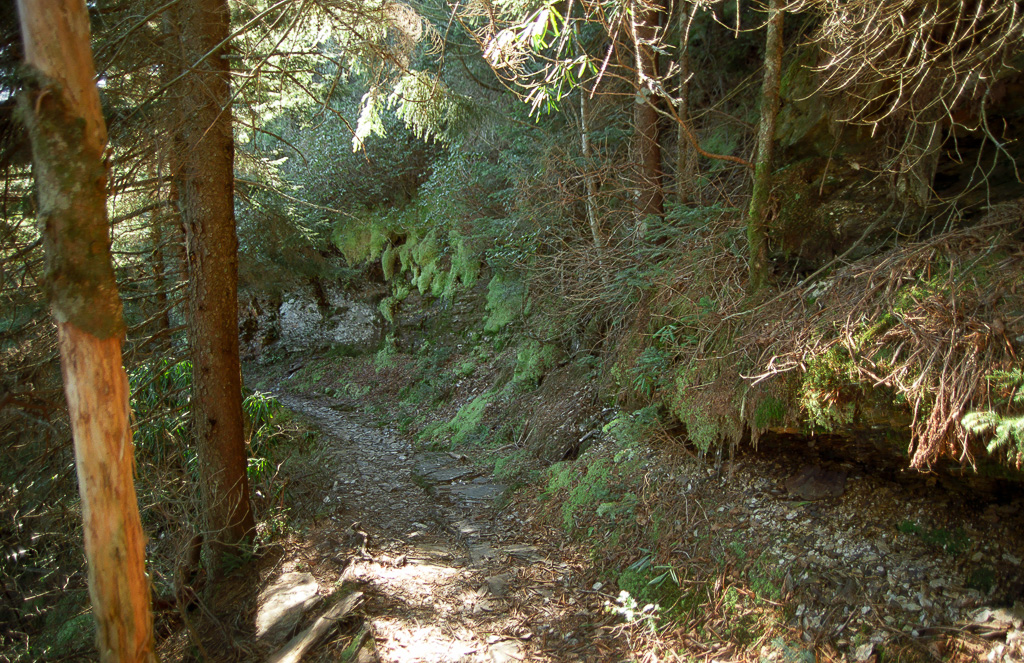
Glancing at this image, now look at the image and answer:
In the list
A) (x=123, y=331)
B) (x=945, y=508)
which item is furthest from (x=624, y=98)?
(x=123, y=331)

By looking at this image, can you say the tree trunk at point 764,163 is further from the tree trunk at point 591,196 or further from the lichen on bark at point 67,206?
the lichen on bark at point 67,206

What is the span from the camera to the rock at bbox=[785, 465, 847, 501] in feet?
13.4

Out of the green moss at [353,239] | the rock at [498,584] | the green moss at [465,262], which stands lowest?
the rock at [498,584]

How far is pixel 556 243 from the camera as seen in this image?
7.96m

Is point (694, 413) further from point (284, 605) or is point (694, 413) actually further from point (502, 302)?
point (502, 302)

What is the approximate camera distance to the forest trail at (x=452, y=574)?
157 inches

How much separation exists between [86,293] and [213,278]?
1.92 m

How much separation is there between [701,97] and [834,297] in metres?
5.16

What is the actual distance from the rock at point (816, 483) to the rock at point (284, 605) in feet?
12.4

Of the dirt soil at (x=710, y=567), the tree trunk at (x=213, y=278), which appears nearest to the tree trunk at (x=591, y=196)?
the dirt soil at (x=710, y=567)

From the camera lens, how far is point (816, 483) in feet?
13.8

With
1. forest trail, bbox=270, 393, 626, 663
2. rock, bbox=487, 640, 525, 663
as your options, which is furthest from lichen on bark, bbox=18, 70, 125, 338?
rock, bbox=487, 640, 525, 663

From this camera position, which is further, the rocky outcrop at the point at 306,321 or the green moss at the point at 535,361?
the rocky outcrop at the point at 306,321

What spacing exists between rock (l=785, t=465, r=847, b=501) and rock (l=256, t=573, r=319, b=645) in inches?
149
